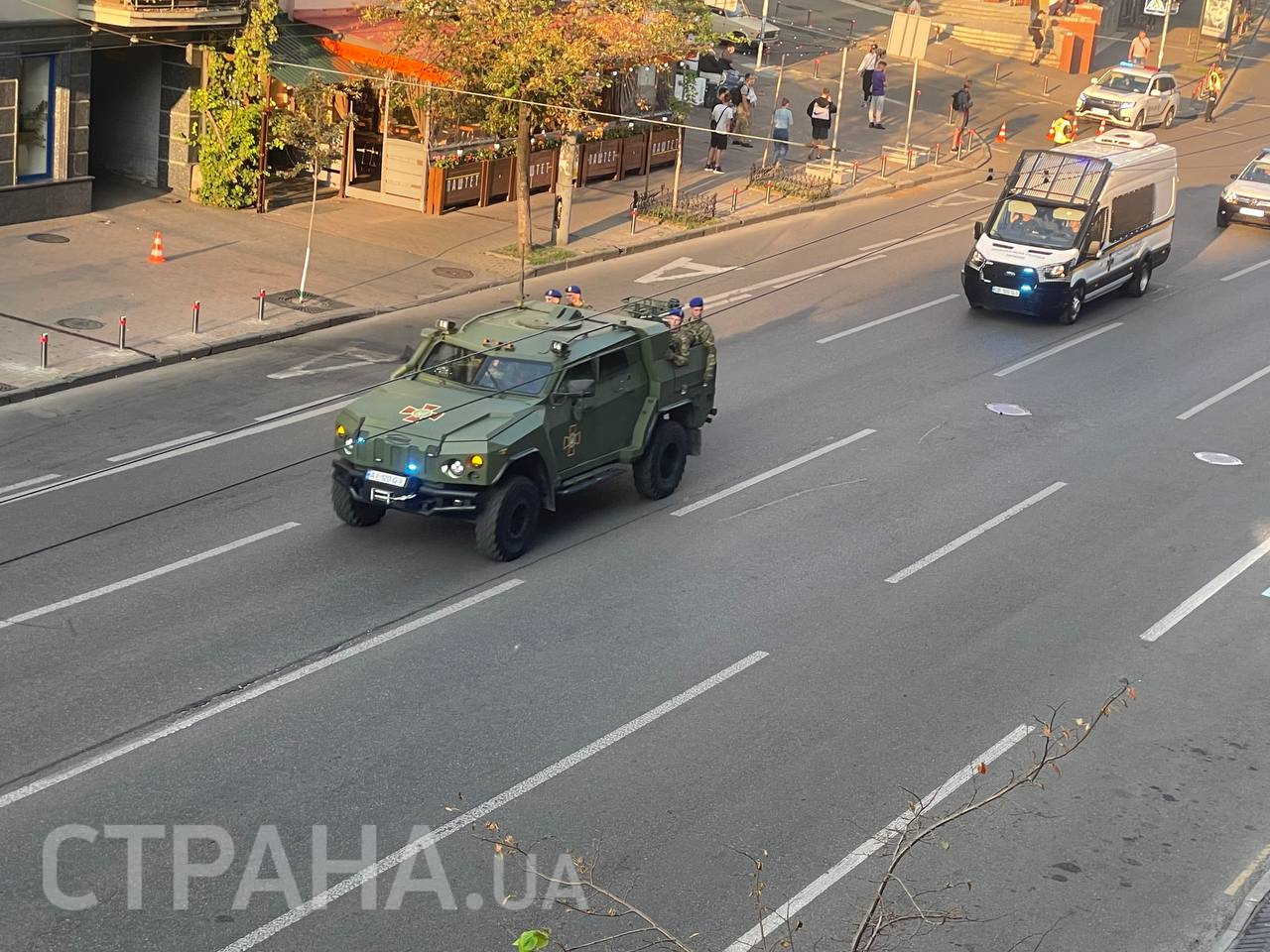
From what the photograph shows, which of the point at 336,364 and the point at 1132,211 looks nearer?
the point at 336,364

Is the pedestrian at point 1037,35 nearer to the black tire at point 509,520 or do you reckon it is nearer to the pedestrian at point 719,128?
the pedestrian at point 719,128

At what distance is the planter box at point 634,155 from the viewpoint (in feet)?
122

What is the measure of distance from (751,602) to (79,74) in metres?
18.6

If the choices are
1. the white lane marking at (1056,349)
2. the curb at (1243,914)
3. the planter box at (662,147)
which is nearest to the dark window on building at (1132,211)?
the white lane marking at (1056,349)

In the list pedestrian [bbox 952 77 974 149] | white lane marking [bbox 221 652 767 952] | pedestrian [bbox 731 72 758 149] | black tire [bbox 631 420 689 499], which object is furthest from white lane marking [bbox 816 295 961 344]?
pedestrian [bbox 952 77 974 149]

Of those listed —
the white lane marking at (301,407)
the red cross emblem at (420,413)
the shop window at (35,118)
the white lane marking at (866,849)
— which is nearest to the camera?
the white lane marking at (866,849)

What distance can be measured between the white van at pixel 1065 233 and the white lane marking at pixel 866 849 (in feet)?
49.0

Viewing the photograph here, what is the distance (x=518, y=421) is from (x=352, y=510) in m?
1.95

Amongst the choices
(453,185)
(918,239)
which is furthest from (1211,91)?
(453,185)

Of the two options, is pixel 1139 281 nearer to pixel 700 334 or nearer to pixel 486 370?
pixel 700 334

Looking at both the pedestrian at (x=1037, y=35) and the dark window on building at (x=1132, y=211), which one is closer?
the dark window on building at (x=1132, y=211)

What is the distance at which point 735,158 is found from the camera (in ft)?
133

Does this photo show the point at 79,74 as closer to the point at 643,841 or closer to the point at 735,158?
the point at 735,158

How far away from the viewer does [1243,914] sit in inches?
442
